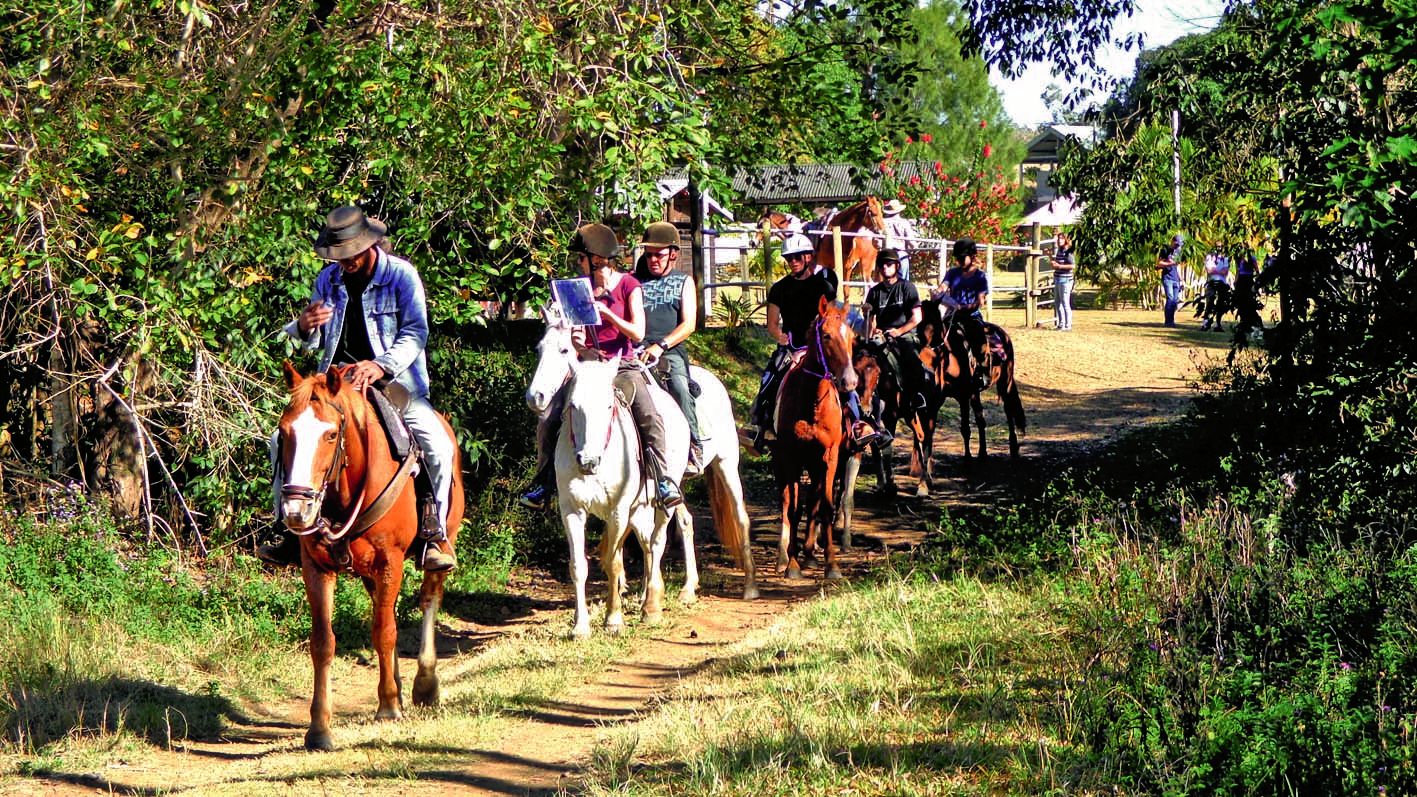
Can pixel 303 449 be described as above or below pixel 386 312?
below

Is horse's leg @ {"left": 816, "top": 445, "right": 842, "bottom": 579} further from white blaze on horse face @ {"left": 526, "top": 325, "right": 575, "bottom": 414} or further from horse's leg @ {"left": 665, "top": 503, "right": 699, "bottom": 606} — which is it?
white blaze on horse face @ {"left": 526, "top": 325, "right": 575, "bottom": 414}

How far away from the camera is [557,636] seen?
31.3 feet

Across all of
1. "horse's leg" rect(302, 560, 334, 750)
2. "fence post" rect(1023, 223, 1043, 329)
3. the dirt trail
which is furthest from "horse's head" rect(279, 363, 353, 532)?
"fence post" rect(1023, 223, 1043, 329)

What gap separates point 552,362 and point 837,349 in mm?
2655

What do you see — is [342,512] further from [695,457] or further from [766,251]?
[766,251]

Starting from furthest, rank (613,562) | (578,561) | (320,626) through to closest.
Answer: (613,562) → (578,561) → (320,626)

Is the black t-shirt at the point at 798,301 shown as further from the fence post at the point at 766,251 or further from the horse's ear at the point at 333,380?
the horse's ear at the point at 333,380

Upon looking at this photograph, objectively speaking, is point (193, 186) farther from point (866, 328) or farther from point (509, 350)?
point (866, 328)

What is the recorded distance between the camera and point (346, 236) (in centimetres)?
739

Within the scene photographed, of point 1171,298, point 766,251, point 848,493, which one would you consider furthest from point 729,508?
point 1171,298

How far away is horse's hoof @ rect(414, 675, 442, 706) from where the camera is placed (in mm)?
7863

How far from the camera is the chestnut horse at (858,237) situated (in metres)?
16.2

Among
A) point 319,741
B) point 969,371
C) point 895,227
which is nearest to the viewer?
point 319,741

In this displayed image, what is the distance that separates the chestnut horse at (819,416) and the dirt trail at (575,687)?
0.66m
